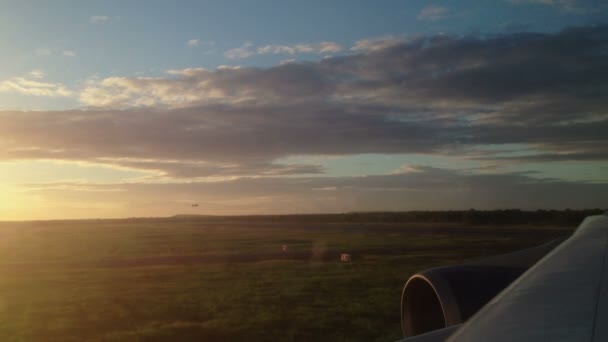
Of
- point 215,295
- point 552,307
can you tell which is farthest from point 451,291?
point 215,295

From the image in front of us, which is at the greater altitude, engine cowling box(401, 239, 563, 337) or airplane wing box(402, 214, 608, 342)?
airplane wing box(402, 214, 608, 342)

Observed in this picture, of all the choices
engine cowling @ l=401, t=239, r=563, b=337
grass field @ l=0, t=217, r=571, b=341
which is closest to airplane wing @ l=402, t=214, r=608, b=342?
engine cowling @ l=401, t=239, r=563, b=337

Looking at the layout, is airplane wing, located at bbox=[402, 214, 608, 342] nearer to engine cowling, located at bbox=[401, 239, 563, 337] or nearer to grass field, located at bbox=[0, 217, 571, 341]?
engine cowling, located at bbox=[401, 239, 563, 337]

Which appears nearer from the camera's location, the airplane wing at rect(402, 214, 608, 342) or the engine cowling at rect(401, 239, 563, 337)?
the airplane wing at rect(402, 214, 608, 342)

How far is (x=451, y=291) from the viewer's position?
515cm

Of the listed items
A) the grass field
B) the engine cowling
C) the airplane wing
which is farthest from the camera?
the grass field

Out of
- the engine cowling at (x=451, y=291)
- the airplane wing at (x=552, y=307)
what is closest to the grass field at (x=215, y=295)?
the engine cowling at (x=451, y=291)

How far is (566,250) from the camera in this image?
14.6ft

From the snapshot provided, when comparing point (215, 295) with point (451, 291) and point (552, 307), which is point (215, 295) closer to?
point (451, 291)

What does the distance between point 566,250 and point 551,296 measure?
2054 millimetres

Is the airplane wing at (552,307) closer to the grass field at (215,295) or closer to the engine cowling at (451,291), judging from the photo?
the engine cowling at (451,291)

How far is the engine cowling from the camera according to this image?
5.07 metres

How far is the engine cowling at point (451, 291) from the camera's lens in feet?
16.6

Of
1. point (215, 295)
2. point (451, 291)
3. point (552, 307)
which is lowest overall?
point (215, 295)
